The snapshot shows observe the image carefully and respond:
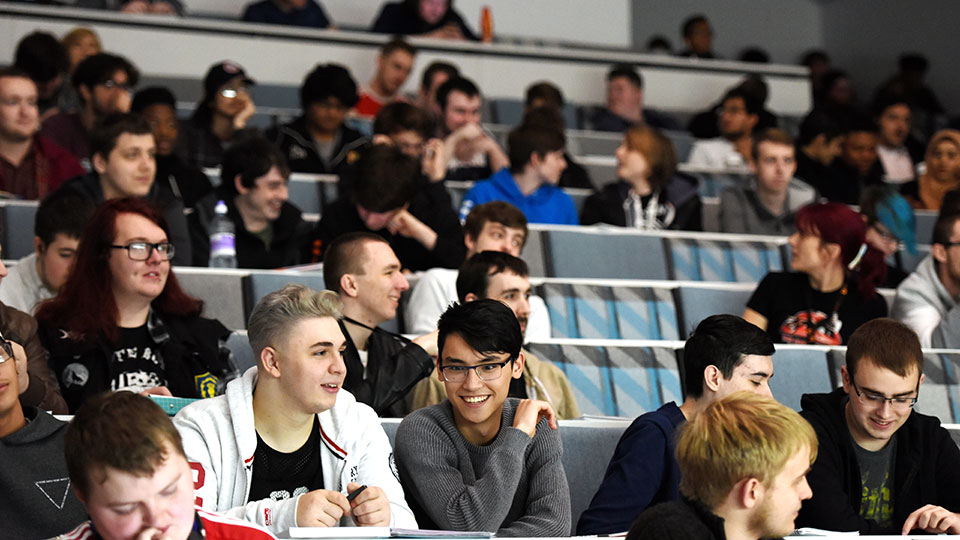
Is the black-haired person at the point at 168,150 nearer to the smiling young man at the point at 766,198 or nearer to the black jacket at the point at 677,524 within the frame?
the smiling young man at the point at 766,198

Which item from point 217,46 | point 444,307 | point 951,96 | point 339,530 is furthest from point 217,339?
point 951,96

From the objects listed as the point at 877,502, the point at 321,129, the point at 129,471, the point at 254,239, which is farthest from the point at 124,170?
the point at 877,502

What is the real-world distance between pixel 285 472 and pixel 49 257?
4.46 ft

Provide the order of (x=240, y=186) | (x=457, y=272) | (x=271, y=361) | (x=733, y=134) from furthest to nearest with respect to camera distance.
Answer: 1. (x=733, y=134)
2. (x=240, y=186)
3. (x=457, y=272)
4. (x=271, y=361)

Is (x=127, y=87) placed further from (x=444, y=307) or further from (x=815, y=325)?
(x=815, y=325)

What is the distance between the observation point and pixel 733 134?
696 cm

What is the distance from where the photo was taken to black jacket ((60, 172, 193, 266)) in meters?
4.18

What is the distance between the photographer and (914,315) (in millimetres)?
4105

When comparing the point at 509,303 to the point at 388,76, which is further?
the point at 388,76

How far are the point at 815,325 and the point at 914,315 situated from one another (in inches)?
14.7

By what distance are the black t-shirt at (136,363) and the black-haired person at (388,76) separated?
353cm

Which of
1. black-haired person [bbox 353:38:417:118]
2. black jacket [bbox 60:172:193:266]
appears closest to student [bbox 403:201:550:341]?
black jacket [bbox 60:172:193:266]

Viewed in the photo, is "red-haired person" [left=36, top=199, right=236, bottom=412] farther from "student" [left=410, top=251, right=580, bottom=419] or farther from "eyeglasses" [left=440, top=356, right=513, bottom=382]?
"eyeglasses" [left=440, top=356, right=513, bottom=382]

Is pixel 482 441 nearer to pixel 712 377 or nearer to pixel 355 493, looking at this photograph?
pixel 355 493
